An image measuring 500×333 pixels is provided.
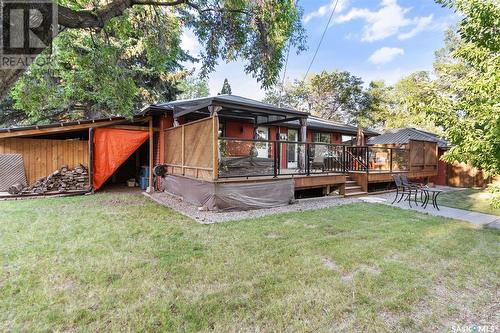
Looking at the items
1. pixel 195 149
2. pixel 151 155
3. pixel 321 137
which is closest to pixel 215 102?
pixel 195 149

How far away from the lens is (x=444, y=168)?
1462 cm

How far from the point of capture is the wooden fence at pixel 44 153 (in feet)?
30.4

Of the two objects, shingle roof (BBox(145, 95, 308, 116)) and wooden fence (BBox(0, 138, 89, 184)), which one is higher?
shingle roof (BBox(145, 95, 308, 116))

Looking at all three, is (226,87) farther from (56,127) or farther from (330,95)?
(56,127)

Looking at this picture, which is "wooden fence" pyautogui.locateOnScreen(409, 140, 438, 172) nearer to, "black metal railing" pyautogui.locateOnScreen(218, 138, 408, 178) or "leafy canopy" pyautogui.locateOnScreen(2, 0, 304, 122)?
"black metal railing" pyautogui.locateOnScreen(218, 138, 408, 178)

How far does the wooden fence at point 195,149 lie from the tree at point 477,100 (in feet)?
15.1

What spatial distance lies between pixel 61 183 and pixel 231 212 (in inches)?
289

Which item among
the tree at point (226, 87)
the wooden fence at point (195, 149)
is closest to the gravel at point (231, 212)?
the wooden fence at point (195, 149)

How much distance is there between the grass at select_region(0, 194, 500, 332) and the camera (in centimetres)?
233

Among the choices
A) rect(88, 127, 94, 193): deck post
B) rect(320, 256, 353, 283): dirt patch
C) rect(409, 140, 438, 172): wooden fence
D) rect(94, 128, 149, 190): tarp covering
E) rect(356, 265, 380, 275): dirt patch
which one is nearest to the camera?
rect(320, 256, 353, 283): dirt patch

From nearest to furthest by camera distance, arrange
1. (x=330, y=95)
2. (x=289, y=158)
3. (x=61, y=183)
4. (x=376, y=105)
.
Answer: (x=61, y=183), (x=289, y=158), (x=330, y=95), (x=376, y=105)

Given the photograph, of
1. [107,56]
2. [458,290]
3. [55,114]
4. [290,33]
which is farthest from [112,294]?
[55,114]

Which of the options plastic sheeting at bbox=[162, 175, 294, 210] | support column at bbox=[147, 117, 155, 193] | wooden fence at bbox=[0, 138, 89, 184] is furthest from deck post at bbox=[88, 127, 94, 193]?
plastic sheeting at bbox=[162, 175, 294, 210]

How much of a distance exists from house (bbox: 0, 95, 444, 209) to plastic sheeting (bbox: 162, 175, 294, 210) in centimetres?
3
